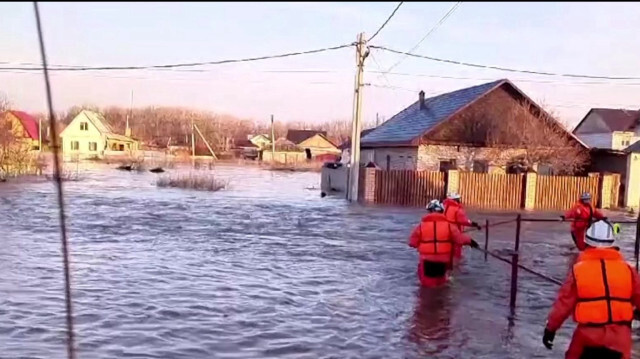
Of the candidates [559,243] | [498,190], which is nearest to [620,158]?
[498,190]

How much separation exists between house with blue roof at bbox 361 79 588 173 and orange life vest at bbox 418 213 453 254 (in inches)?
819

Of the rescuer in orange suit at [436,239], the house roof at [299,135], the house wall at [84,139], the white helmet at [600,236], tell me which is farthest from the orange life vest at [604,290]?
the house roof at [299,135]

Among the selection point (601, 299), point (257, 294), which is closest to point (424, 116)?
point (257, 294)

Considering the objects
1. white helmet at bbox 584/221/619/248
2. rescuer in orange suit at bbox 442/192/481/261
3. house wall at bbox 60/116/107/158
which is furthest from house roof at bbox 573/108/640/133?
white helmet at bbox 584/221/619/248

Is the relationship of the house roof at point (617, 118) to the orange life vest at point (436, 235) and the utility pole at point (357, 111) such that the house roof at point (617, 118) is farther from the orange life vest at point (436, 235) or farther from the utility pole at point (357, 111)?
the orange life vest at point (436, 235)

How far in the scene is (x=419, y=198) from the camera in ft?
93.1

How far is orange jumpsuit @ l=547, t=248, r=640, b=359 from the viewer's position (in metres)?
5.10

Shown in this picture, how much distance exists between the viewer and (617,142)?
6116 cm

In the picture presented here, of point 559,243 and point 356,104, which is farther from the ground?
point 356,104

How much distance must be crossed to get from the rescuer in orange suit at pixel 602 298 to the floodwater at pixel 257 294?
7.65 feet

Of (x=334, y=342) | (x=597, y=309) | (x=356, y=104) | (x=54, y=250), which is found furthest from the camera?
(x=356, y=104)

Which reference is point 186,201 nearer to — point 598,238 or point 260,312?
point 260,312

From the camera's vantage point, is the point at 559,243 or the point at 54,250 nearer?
the point at 54,250

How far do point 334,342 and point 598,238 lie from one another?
352cm
